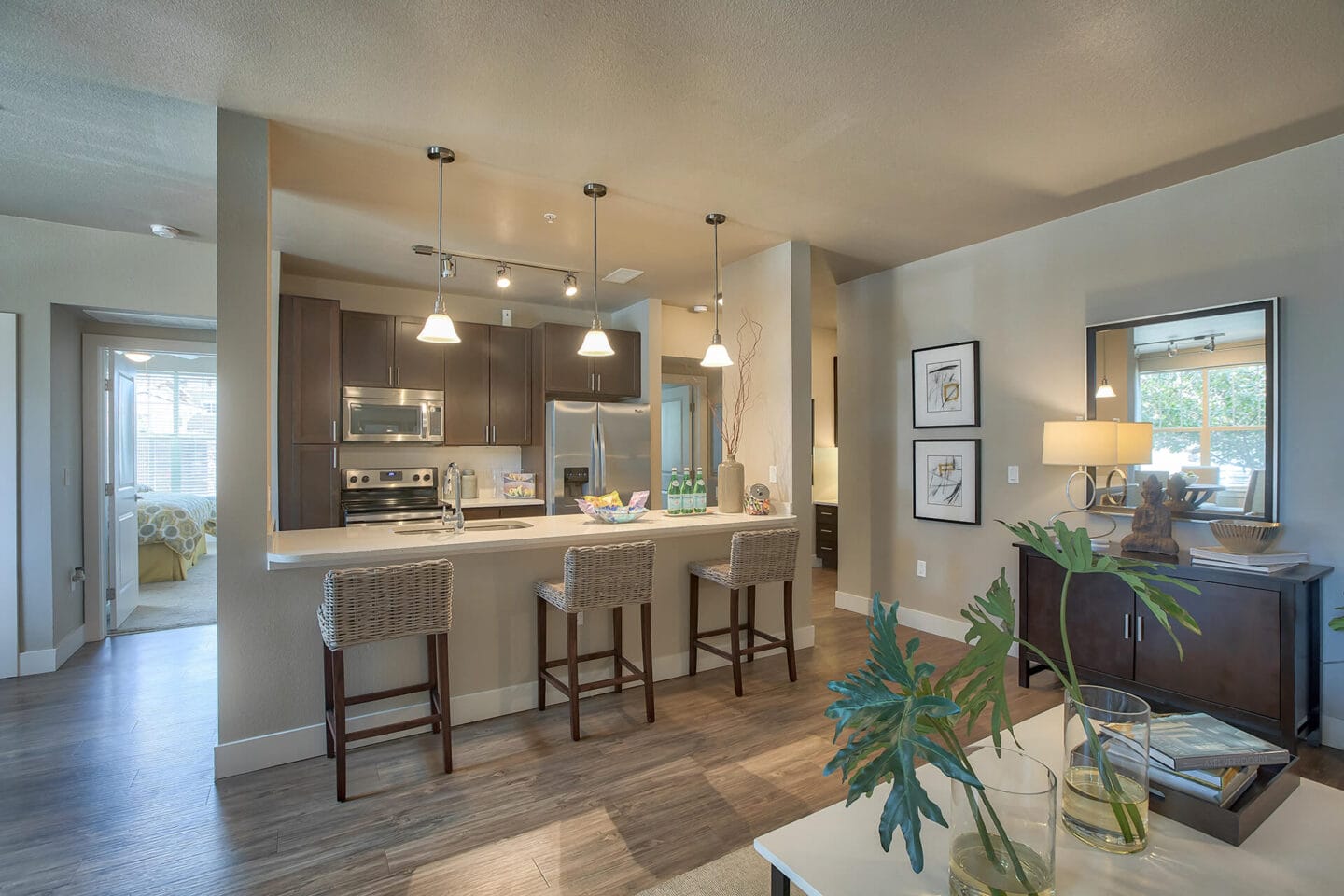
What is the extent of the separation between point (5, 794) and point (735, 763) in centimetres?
285

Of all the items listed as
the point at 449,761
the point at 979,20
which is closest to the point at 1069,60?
the point at 979,20

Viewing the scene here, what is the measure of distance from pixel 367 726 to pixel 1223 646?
3.78 m

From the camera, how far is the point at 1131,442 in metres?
3.12

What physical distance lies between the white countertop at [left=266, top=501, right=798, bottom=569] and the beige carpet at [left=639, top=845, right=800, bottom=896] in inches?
62.0

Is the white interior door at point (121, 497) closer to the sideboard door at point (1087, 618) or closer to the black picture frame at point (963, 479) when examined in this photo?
the black picture frame at point (963, 479)

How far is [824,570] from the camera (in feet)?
21.7

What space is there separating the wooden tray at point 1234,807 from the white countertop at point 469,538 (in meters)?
2.42

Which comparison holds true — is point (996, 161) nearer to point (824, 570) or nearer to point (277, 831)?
point (277, 831)

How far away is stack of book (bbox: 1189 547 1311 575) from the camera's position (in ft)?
8.45

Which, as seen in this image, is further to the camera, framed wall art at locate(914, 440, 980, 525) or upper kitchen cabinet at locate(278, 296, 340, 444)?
upper kitchen cabinet at locate(278, 296, 340, 444)

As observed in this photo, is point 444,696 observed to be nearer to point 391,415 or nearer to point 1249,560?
point 391,415

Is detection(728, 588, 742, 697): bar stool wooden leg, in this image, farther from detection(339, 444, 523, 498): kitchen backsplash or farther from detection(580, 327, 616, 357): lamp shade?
detection(339, 444, 523, 498): kitchen backsplash

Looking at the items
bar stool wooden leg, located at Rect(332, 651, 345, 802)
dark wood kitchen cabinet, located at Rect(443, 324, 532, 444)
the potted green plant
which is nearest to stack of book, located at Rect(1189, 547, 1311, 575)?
the potted green plant

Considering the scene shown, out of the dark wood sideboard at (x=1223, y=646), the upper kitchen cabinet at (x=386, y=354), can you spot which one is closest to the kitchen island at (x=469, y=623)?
the dark wood sideboard at (x=1223, y=646)
